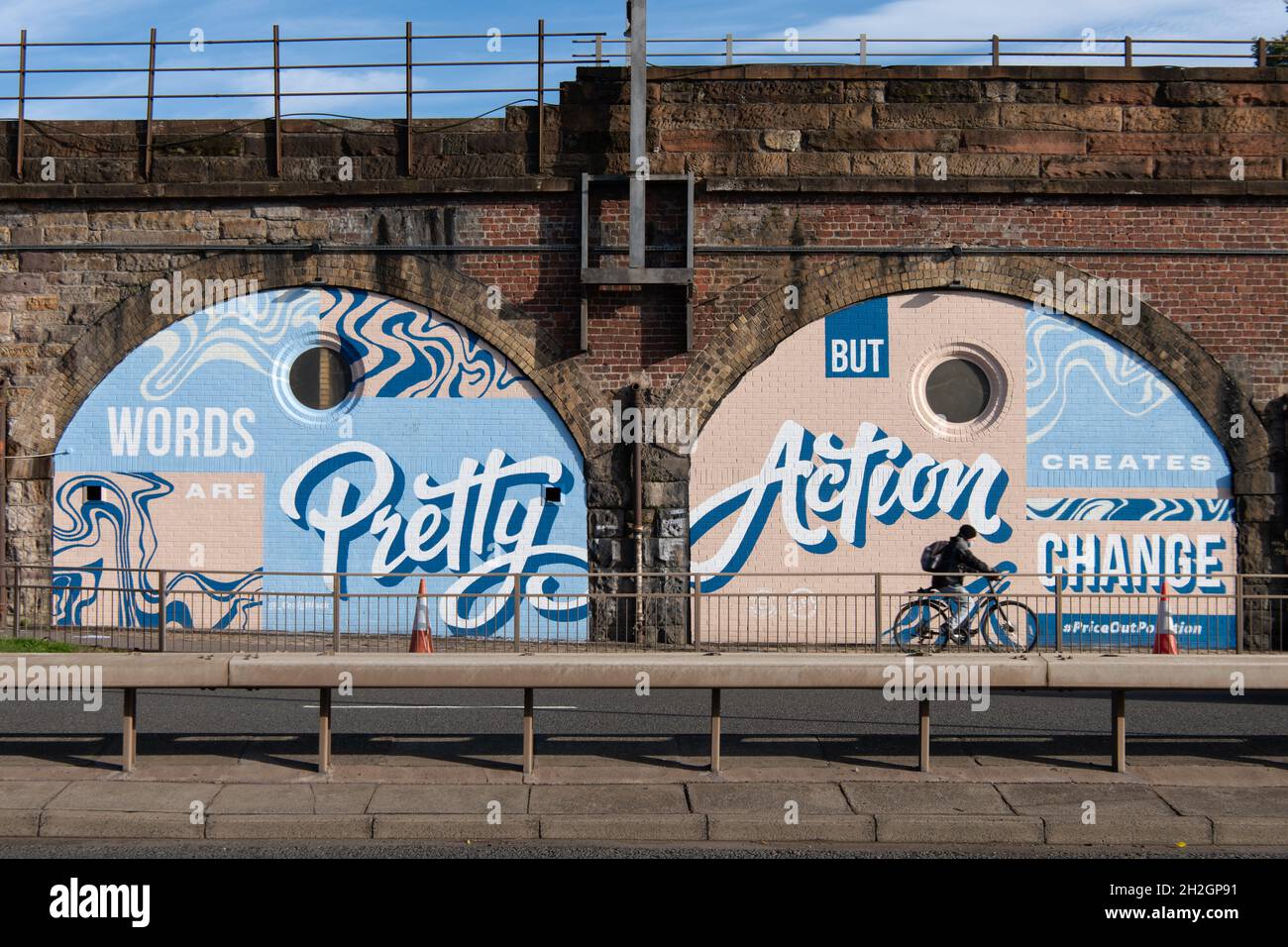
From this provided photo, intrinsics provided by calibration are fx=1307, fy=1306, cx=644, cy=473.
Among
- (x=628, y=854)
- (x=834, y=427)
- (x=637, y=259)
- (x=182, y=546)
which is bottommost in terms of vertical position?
(x=628, y=854)

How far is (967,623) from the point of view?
45.4 ft

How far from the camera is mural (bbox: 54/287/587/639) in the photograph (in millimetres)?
17984

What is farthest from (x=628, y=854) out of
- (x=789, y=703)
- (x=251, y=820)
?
(x=789, y=703)

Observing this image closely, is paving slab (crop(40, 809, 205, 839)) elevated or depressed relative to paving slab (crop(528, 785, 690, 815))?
depressed

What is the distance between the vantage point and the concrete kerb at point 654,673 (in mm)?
9008

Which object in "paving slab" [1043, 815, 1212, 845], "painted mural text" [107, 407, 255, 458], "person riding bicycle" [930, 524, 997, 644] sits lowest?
"paving slab" [1043, 815, 1212, 845]

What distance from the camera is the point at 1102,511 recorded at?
18.0m

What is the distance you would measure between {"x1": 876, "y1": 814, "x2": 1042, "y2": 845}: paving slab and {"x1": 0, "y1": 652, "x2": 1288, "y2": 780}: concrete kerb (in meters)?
1.03

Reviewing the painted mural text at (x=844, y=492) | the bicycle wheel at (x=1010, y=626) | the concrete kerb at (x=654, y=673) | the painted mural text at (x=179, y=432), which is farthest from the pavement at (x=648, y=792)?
the painted mural text at (x=179, y=432)

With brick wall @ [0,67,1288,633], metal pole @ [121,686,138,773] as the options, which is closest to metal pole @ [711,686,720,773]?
metal pole @ [121,686,138,773]

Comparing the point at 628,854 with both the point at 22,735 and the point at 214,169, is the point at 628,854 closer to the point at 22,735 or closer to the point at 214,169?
the point at 22,735

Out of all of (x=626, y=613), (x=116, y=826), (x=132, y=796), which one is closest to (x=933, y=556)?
(x=626, y=613)

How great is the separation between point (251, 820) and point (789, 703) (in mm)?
6110

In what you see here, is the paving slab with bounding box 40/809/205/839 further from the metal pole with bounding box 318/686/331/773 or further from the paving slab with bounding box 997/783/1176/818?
the paving slab with bounding box 997/783/1176/818
